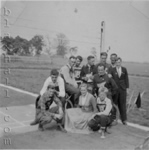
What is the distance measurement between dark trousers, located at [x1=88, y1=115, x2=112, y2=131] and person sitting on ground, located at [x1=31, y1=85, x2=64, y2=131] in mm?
555

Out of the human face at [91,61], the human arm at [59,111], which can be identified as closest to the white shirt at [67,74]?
the human face at [91,61]

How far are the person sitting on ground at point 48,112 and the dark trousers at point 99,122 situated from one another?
555mm

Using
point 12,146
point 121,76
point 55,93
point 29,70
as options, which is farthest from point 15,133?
point 29,70

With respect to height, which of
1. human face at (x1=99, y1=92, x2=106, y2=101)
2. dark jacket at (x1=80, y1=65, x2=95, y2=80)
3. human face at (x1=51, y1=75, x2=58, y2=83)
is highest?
dark jacket at (x1=80, y1=65, x2=95, y2=80)

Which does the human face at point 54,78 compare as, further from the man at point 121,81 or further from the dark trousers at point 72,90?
the man at point 121,81

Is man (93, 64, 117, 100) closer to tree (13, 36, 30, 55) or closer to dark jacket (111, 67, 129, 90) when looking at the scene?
dark jacket (111, 67, 129, 90)

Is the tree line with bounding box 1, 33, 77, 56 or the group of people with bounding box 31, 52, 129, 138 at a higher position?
the tree line with bounding box 1, 33, 77, 56

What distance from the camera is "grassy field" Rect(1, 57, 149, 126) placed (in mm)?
6189

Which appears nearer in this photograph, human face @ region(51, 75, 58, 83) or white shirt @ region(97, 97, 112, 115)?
white shirt @ region(97, 97, 112, 115)

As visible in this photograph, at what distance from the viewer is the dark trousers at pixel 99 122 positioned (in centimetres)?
396

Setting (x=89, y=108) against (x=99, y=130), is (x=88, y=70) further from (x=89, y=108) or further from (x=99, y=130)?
(x=99, y=130)

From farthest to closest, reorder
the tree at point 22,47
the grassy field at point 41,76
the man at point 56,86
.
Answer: the tree at point 22,47 < the grassy field at point 41,76 < the man at point 56,86

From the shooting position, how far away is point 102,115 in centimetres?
398

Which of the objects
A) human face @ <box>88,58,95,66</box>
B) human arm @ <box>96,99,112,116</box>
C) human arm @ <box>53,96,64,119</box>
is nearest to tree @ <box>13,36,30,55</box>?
human face @ <box>88,58,95,66</box>
